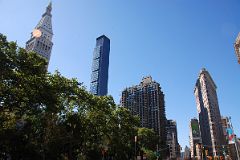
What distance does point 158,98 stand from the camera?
158m

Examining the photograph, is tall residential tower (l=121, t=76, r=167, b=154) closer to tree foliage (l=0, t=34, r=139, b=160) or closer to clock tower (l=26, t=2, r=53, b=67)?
clock tower (l=26, t=2, r=53, b=67)

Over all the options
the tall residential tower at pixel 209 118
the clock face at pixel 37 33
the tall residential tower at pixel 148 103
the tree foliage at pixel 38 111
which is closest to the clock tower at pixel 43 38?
the clock face at pixel 37 33

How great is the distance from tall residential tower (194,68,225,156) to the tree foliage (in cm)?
10303

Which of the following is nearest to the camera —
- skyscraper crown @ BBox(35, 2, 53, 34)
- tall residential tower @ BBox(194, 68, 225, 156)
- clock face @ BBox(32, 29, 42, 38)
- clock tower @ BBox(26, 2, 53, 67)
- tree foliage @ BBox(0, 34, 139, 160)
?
tree foliage @ BBox(0, 34, 139, 160)

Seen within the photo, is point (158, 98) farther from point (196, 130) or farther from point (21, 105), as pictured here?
point (21, 105)

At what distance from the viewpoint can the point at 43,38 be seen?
562 ft

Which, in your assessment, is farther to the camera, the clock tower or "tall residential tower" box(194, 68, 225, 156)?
the clock tower

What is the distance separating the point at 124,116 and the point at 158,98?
97.5m

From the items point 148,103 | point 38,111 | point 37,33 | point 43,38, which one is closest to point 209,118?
point 148,103

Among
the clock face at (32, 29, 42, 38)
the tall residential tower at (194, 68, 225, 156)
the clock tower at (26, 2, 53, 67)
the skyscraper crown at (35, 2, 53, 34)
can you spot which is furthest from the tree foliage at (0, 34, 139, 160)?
the skyscraper crown at (35, 2, 53, 34)

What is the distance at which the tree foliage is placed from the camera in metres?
32.5

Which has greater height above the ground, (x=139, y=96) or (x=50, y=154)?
(x=139, y=96)

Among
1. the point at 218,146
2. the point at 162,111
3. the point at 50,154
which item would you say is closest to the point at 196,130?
the point at 50,154

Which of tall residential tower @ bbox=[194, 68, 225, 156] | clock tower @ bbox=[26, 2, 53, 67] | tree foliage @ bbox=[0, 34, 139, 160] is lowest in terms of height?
tree foliage @ bbox=[0, 34, 139, 160]
